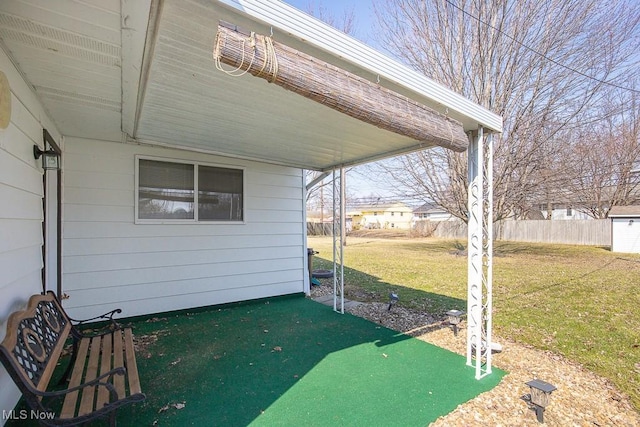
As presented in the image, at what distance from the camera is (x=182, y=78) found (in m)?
2.52

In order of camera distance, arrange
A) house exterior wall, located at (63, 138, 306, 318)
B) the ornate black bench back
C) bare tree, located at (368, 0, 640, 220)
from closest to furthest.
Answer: the ornate black bench back
house exterior wall, located at (63, 138, 306, 318)
bare tree, located at (368, 0, 640, 220)

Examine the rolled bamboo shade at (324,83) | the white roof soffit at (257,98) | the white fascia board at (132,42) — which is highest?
the white fascia board at (132,42)

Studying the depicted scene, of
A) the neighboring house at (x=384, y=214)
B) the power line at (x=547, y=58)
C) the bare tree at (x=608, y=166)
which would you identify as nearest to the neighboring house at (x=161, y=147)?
the power line at (x=547, y=58)

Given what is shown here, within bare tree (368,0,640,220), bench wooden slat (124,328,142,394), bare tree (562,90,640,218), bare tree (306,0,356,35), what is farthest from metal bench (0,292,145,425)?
bare tree (562,90,640,218)

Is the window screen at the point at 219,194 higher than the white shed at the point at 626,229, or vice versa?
the window screen at the point at 219,194

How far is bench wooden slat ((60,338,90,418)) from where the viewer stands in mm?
1829

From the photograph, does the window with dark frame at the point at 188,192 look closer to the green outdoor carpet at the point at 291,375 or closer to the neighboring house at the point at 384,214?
the green outdoor carpet at the point at 291,375

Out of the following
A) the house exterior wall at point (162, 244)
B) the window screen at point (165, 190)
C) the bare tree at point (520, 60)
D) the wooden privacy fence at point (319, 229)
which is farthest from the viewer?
the wooden privacy fence at point (319, 229)

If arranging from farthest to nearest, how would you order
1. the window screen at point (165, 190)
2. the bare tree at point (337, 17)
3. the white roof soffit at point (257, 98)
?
the bare tree at point (337, 17) < the window screen at point (165, 190) < the white roof soffit at point (257, 98)

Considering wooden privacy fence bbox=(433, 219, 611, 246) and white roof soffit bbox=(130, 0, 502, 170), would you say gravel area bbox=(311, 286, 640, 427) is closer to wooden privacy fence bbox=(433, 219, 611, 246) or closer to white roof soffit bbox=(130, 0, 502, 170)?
white roof soffit bbox=(130, 0, 502, 170)

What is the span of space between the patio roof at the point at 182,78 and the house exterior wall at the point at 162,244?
1.81ft

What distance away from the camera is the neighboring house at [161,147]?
193 centimetres

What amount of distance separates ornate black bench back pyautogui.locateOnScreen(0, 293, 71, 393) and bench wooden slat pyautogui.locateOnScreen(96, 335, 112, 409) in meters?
0.30

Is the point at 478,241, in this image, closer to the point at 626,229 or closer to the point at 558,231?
the point at 626,229
